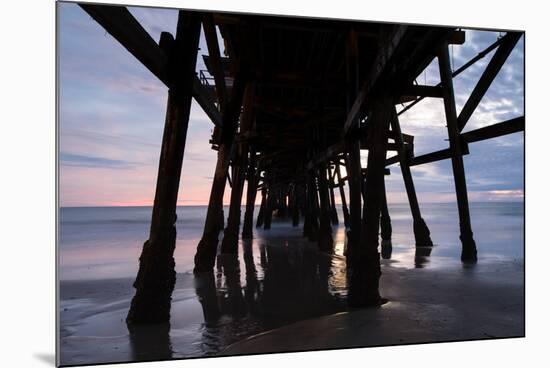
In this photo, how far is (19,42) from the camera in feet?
7.93

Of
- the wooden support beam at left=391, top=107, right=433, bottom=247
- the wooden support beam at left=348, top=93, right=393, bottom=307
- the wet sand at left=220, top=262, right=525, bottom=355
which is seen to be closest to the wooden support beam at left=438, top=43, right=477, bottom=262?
the wet sand at left=220, top=262, right=525, bottom=355

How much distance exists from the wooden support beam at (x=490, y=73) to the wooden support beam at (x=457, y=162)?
0.40 meters

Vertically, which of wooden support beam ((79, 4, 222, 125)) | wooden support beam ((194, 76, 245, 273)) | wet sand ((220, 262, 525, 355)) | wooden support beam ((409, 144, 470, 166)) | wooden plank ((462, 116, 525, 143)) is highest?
wooden support beam ((79, 4, 222, 125))

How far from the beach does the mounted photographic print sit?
2 centimetres

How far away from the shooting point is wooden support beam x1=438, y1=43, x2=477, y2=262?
5094 millimetres

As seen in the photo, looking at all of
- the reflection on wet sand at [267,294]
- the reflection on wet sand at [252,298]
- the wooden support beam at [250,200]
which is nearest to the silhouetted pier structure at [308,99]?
the reflection on wet sand at [252,298]

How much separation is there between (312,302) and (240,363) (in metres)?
1.42

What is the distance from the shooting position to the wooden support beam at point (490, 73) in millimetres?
3443

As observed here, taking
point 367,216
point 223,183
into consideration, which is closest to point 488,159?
point 367,216

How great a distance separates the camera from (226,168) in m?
5.02

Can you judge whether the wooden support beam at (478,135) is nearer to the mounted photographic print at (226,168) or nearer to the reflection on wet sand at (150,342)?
the mounted photographic print at (226,168)

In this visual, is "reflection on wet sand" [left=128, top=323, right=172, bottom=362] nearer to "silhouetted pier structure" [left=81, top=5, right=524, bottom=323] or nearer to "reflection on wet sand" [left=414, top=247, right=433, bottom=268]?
"silhouetted pier structure" [left=81, top=5, right=524, bottom=323]

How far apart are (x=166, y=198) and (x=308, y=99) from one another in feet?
19.2

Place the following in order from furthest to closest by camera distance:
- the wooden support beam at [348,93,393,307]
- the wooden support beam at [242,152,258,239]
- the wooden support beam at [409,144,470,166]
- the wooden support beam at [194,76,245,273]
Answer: the wooden support beam at [242,152,258,239], the wooden support beam at [409,144,470,166], the wooden support beam at [194,76,245,273], the wooden support beam at [348,93,393,307]
